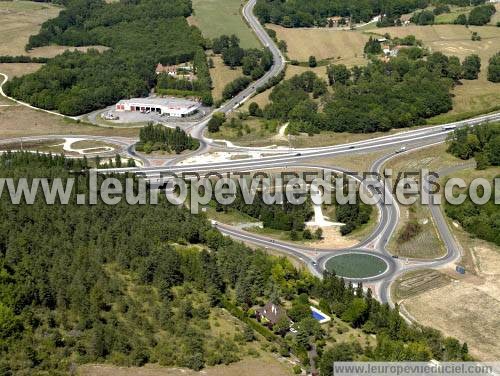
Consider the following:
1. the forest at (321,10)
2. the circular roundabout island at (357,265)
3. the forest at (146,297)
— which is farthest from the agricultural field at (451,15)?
the forest at (146,297)

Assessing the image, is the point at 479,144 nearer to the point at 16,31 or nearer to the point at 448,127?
the point at 448,127

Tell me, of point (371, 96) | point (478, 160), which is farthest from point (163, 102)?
point (478, 160)

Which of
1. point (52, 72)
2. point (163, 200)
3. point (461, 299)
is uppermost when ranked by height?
point (52, 72)

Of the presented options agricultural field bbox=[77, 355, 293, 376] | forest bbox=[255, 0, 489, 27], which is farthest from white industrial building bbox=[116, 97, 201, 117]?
agricultural field bbox=[77, 355, 293, 376]

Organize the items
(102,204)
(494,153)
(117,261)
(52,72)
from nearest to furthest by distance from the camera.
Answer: (117,261)
(102,204)
(494,153)
(52,72)

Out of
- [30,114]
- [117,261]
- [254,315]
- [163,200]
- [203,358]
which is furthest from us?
[30,114]

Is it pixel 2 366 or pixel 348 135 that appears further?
pixel 348 135

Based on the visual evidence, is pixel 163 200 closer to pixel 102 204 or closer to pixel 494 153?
pixel 102 204

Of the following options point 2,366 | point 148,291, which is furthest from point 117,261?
point 2,366
